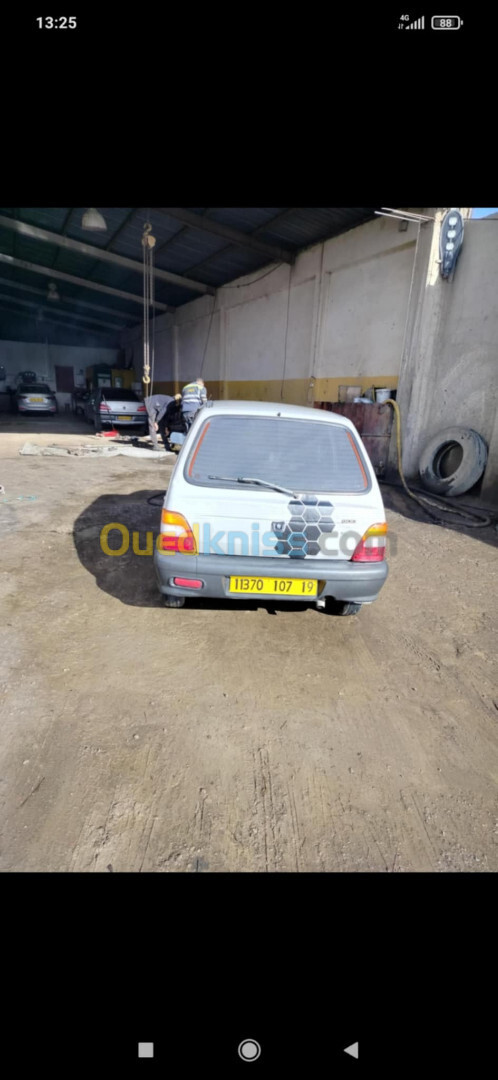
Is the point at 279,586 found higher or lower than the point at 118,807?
higher

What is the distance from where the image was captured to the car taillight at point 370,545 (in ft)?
9.20

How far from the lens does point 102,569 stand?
4156 millimetres

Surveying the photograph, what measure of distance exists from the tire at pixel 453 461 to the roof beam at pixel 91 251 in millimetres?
11269

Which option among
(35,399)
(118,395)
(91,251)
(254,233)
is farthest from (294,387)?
(35,399)

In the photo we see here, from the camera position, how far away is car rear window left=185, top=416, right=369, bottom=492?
2811 mm

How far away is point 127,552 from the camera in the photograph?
4.56m

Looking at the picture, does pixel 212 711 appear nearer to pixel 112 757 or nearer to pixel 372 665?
pixel 112 757

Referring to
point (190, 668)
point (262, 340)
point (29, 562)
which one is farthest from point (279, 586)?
point (262, 340)

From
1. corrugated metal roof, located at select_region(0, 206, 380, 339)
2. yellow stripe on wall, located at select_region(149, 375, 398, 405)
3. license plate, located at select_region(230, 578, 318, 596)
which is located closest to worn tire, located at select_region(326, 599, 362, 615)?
license plate, located at select_region(230, 578, 318, 596)

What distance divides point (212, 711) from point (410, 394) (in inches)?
300

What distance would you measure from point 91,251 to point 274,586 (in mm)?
15520

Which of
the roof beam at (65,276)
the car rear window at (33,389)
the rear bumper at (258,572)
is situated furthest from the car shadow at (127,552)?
the car rear window at (33,389)
